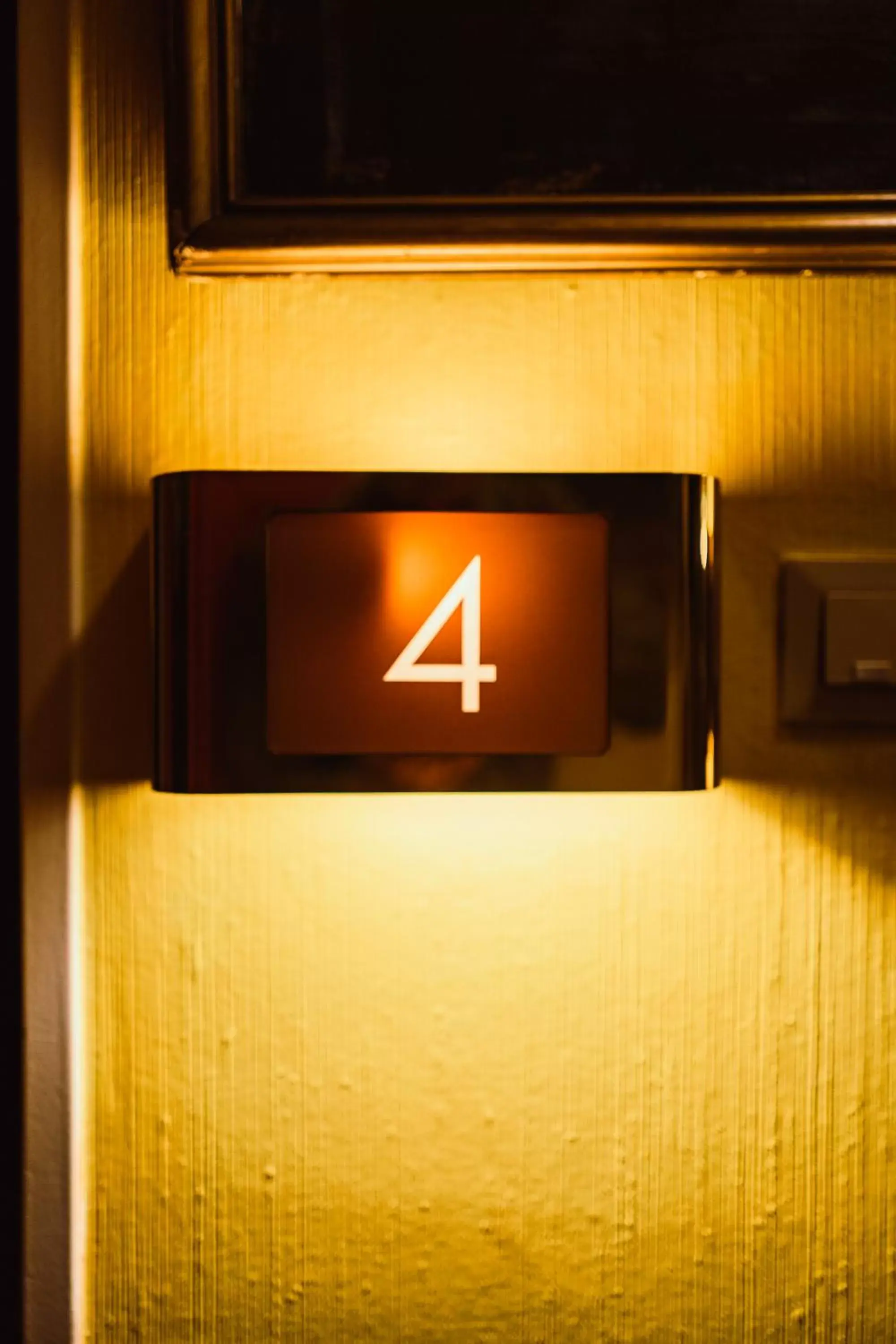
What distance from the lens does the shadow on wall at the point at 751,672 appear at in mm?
606

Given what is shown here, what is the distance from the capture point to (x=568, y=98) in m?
0.56

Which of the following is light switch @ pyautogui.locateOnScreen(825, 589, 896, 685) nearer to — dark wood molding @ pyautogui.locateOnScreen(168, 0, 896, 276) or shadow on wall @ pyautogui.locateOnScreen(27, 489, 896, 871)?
shadow on wall @ pyautogui.locateOnScreen(27, 489, 896, 871)

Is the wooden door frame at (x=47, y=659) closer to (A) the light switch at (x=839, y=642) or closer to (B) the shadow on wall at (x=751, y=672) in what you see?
(B) the shadow on wall at (x=751, y=672)

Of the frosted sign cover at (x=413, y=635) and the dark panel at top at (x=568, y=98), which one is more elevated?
the dark panel at top at (x=568, y=98)

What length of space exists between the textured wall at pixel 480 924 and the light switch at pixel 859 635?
4 centimetres

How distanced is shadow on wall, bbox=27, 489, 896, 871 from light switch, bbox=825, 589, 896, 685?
36 millimetres

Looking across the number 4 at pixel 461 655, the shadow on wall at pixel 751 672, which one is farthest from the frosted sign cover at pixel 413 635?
the shadow on wall at pixel 751 672

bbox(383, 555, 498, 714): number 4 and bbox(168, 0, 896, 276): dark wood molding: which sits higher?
bbox(168, 0, 896, 276): dark wood molding

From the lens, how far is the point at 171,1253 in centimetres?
62

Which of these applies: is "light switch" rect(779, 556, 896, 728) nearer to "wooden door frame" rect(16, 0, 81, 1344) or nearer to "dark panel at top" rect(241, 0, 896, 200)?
"dark panel at top" rect(241, 0, 896, 200)

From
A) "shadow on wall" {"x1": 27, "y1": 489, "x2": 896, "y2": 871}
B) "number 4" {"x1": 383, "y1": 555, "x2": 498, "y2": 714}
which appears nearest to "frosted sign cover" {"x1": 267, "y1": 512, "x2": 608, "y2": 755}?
"number 4" {"x1": 383, "y1": 555, "x2": 498, "y2": 714}

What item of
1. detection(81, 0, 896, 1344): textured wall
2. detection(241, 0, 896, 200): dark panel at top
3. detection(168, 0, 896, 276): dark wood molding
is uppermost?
detection(241, 0, 896, 200): dark panel at top

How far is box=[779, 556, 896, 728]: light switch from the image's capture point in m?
0.59

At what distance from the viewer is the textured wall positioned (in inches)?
23.8
